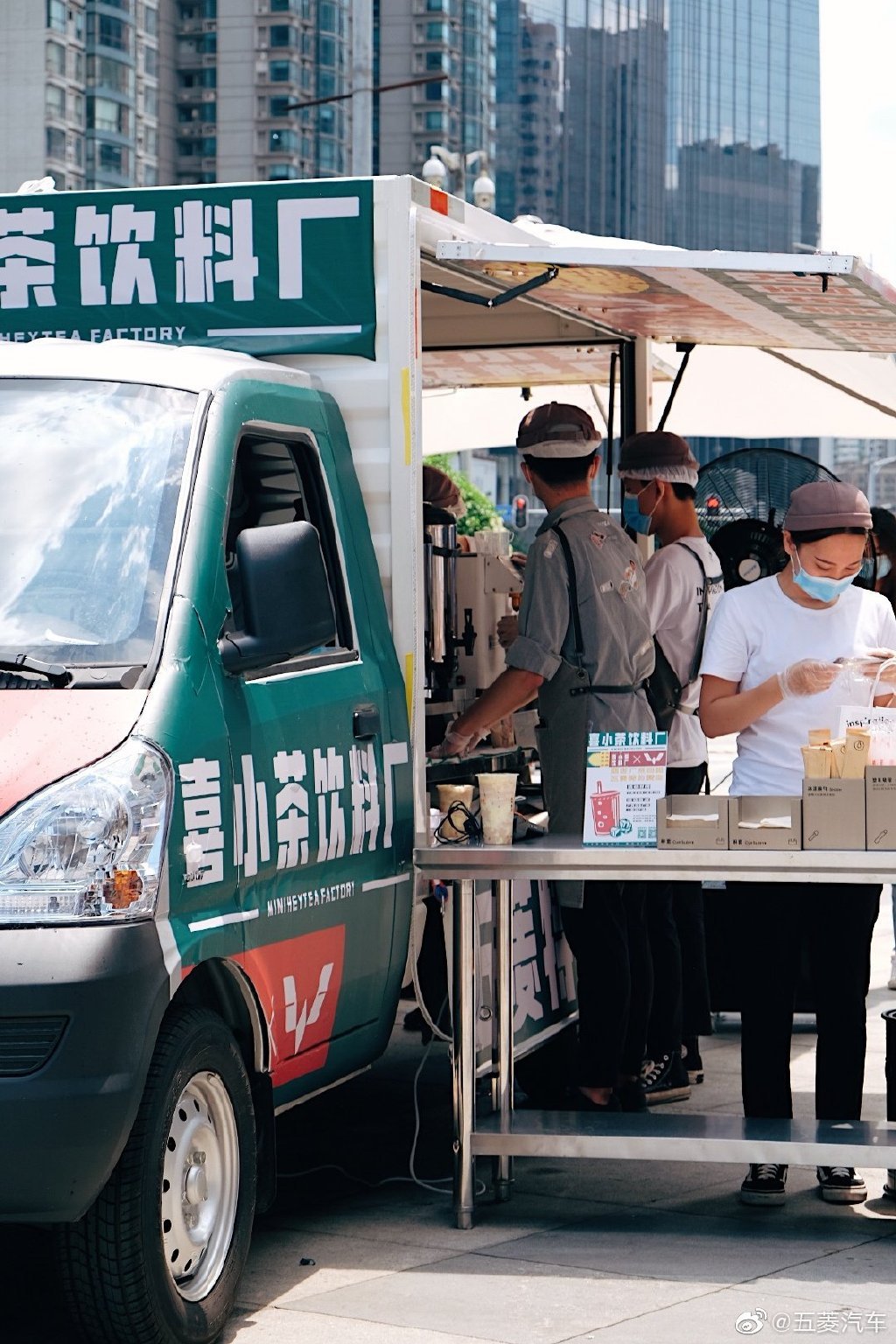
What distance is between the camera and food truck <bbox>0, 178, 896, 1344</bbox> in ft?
12.7

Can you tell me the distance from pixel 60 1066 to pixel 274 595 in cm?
118

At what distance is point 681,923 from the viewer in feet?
24.4

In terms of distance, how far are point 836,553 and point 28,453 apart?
219 cm

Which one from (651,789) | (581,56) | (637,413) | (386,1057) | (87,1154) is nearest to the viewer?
(87,1154)

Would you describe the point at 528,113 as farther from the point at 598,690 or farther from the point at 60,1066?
the point at 60,1066

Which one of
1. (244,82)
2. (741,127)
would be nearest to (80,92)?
(244,82)

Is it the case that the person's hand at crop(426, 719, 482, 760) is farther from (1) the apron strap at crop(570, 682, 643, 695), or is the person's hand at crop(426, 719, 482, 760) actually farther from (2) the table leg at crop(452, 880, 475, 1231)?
(2) the table leg at crop(452, 880, 475, 1231)

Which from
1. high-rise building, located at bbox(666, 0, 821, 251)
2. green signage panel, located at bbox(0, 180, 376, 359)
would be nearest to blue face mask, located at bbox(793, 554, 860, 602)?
green signage panel, located at bbox(0, 180, 376, 359)

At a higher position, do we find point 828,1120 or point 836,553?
point 836,553

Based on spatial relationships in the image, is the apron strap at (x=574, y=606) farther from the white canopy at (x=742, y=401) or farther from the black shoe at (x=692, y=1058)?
the white canopy at (x=742, y=401)

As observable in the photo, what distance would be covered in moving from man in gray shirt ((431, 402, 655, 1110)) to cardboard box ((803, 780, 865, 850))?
1093 mm

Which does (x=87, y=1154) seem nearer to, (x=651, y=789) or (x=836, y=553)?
(x=651, y=789)

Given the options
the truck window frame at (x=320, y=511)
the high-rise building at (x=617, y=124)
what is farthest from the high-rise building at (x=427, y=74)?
the truck window frame at (x=320, y=511)

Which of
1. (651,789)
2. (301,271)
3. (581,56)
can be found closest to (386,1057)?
(651,789)
